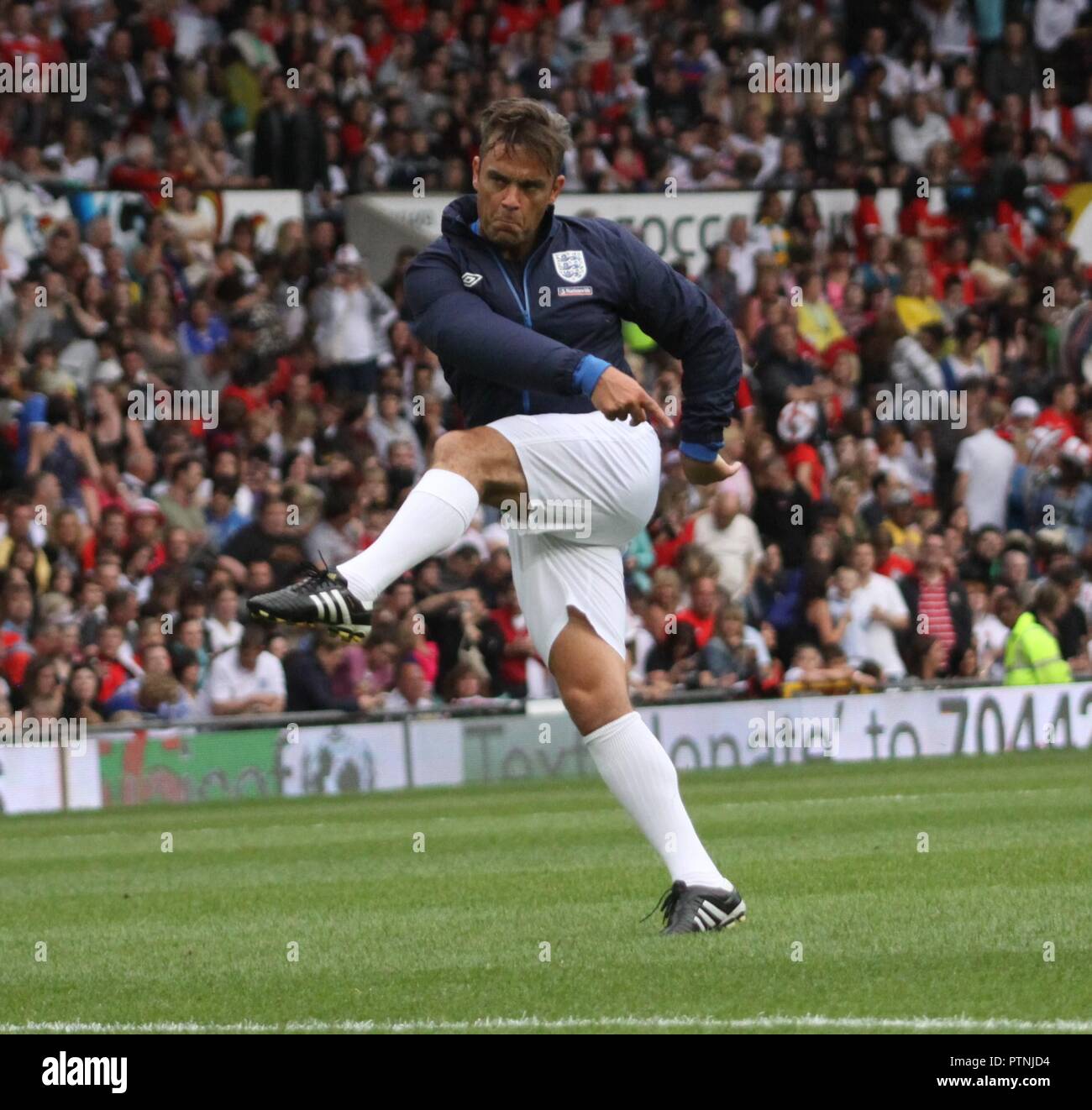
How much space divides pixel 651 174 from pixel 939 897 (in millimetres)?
15832

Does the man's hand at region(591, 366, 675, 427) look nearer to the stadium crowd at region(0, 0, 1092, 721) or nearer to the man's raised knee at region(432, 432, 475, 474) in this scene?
the man's raised knee at region(432, 432, 475, 474)

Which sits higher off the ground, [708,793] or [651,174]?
[651,174]

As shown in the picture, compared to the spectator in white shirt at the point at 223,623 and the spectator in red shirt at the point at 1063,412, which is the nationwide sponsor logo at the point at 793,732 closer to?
the spectator in white shirt at the point at 223,623

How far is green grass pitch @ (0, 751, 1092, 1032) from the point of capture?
590 centimetres

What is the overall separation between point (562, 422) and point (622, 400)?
60cm

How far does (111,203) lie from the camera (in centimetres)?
2050

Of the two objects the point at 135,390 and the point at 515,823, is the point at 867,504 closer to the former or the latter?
the point at 135,390

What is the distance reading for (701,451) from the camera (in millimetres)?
7500

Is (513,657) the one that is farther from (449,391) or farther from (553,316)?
(553,316)

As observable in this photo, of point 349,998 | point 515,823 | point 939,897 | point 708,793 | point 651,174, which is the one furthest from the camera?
point 651,174

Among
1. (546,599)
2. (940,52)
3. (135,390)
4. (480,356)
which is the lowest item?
(546,599)

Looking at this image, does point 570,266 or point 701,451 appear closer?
point 570,266

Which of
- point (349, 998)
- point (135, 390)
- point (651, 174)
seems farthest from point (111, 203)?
point (349, 998)
